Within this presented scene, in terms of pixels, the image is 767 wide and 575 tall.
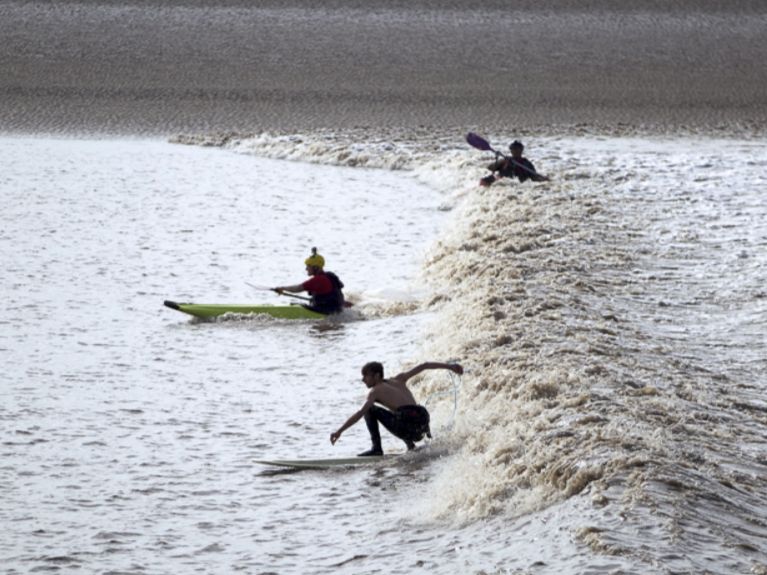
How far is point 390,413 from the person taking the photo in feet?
39.1

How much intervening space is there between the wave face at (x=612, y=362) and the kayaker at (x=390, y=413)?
1.34 ft

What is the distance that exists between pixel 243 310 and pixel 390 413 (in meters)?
5.18

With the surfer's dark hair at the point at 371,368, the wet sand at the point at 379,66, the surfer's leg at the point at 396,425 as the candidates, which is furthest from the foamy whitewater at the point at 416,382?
the wet sand at the point at 379,66

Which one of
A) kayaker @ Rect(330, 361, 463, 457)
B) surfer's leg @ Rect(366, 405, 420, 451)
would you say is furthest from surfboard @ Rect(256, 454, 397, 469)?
surfer's leg @ Rect(366, 405, 420, 451)

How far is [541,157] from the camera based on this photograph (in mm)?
28547

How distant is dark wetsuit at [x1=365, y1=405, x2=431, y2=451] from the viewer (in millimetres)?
11867

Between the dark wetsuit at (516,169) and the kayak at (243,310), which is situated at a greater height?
the dark wetsuit at (516,169)

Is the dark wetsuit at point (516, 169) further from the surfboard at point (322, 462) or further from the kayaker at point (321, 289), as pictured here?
the surfboard at point (322, 462)

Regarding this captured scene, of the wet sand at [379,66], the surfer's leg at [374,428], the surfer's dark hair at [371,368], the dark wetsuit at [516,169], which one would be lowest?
the surfer's leg at [374,428]

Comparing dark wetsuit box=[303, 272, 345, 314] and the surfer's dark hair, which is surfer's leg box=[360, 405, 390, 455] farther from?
dark wetsuit box=[303, 272, 345, 314]

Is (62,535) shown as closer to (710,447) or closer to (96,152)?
(710,447)

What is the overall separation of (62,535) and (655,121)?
2686 cm

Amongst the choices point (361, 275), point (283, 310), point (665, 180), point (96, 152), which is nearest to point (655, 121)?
point (665, 180)

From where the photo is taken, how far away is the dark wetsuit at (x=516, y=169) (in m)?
24.2
